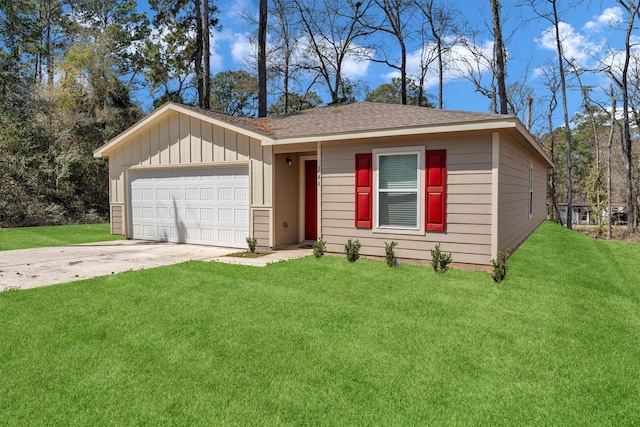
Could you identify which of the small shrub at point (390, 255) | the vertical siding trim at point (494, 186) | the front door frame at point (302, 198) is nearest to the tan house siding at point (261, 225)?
the front door frame at point (302, 198)

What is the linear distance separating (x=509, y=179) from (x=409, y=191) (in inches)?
83.9

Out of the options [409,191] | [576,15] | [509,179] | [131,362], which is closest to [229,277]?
[131,362]

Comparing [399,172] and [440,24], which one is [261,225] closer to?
[399,172]

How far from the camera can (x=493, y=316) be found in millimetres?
4188

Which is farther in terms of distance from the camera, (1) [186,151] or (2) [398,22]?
(2) [398,22]

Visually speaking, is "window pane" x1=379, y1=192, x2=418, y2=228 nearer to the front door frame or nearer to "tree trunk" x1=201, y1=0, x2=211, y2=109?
the front door frame

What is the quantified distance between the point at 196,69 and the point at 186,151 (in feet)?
37.0

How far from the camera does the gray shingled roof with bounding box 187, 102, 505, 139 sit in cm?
656

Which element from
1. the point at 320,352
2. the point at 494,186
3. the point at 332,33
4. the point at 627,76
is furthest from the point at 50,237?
the point at 627,76

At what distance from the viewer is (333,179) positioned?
24.3 feet

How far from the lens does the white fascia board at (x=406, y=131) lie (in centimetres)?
579

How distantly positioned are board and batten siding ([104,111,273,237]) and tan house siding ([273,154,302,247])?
0.27 meters

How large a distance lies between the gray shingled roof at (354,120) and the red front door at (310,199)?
98cm

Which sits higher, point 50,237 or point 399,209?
point 399,209
